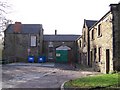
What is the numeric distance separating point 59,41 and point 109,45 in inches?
1432

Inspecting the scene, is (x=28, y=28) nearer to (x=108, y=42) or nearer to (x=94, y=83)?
(x=108, y=42)

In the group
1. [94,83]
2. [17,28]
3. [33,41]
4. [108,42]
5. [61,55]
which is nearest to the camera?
[94,83]

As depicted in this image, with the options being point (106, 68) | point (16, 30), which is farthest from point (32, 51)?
point (106, 68)

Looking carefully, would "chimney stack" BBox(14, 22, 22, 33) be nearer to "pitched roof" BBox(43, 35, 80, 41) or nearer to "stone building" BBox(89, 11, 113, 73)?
"pitched roof" BBox(43, 35, 80, 41)

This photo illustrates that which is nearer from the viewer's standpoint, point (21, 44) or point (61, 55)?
point (21, 44)

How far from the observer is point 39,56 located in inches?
2167

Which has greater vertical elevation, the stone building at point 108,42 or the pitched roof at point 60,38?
the pitched roof at point 60,38

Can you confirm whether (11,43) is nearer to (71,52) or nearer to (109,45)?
(71,52)

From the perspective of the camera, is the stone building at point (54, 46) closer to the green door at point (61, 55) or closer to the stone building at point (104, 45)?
the green door at point (61, 55)

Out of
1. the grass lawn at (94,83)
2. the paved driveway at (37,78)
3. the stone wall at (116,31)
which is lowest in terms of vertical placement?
the paved driveway at (37,78)

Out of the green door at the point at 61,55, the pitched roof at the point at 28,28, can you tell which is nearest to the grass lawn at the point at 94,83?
the pitched roof at the point at 28,28

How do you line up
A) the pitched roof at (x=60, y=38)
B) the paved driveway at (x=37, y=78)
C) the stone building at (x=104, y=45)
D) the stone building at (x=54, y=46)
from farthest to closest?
the pitched roof at (x=60, y=38) < the stone building at (x=54, y=46) < the stone building at (x=104, y=45) < the paved driveway at (x=37, y=78)

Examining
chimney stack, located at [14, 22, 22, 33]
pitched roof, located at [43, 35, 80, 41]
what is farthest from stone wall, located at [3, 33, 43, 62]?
pitched roof, located at [43, 35, 80, 41]

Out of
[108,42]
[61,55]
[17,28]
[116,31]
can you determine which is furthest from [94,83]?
[17,28]
